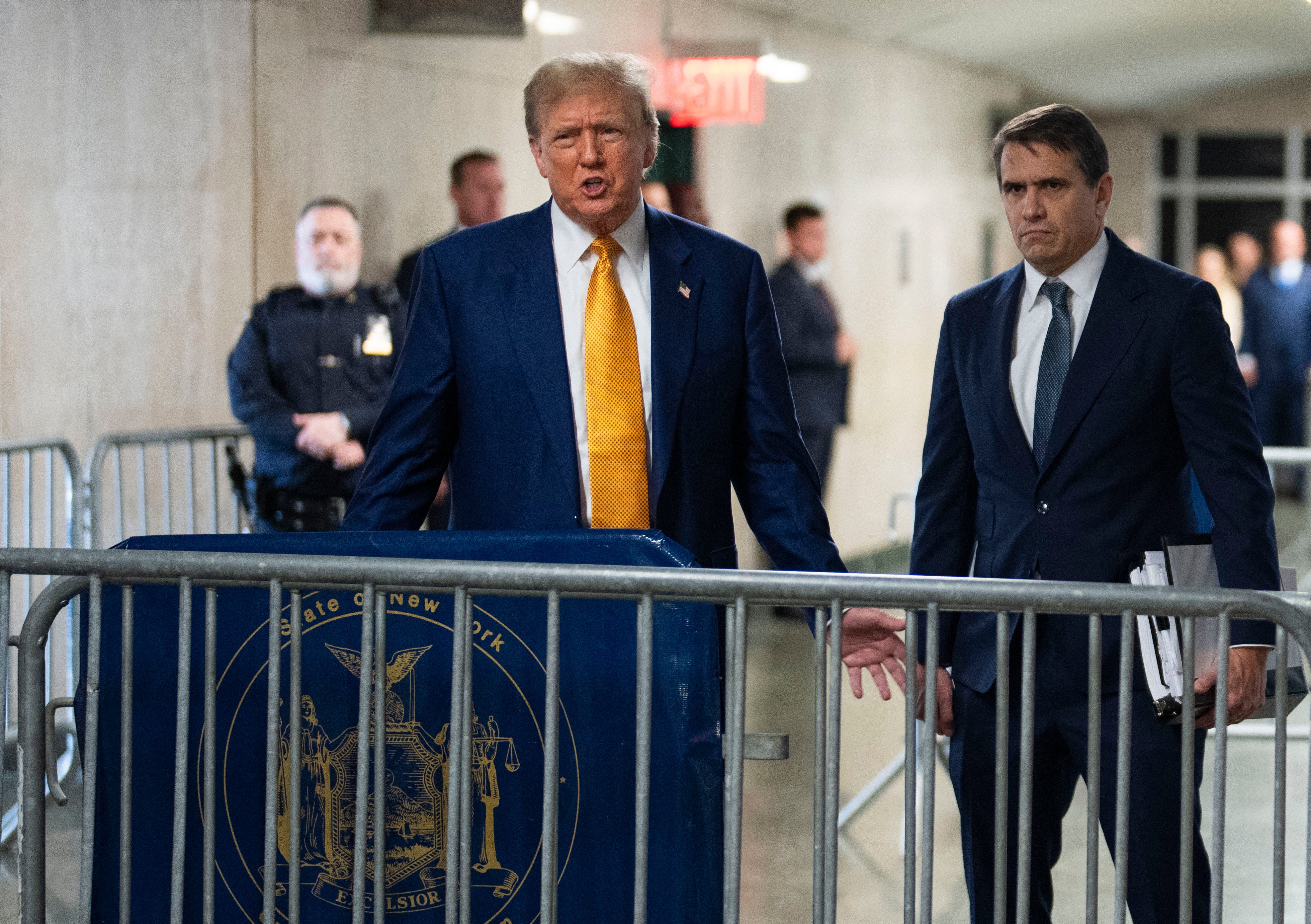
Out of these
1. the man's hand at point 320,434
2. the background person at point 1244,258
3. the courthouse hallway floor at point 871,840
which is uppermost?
the background person at point 1244,258

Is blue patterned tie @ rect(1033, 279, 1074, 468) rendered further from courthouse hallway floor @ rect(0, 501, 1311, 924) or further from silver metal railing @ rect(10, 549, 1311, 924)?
courthouse hallway floor @ rect(0, 501, 1311, 924)

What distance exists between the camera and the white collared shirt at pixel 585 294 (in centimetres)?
265

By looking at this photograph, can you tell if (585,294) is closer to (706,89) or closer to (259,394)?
(259,394)

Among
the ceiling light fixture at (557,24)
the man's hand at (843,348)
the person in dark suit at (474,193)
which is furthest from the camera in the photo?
the man's hand at (843,348)

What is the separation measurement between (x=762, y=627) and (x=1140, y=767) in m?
5.40

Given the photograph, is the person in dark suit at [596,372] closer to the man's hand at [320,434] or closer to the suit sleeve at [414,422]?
the suit sleeve at [414,422]

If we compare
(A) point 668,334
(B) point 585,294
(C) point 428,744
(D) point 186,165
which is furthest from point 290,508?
(C) point 428,744

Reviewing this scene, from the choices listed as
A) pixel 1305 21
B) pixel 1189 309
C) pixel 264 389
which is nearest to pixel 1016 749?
pixel 1189 309

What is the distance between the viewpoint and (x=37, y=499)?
18.7 ft

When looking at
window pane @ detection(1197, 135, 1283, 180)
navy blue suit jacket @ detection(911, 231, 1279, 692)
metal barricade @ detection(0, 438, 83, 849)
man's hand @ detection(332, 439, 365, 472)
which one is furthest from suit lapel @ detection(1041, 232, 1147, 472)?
window pane @ detection(1197, 135, 1283, 180)

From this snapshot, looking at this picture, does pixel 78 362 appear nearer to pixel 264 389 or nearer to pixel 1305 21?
pixel 264 389

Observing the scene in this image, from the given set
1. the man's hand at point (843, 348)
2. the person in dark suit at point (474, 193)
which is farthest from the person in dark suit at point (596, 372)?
the man's hand at point (843, 348)

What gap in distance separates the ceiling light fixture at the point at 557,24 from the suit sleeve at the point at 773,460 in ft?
15.5

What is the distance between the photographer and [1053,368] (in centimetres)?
263
